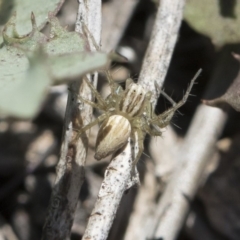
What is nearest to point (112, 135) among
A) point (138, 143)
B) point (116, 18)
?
point (138, 143)

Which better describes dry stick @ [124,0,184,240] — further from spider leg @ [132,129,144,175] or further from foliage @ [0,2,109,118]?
foliage @ [0,2,109,118]

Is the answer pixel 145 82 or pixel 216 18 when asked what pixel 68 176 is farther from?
pixel 216 18

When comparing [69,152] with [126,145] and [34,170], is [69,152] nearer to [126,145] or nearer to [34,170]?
[126,145]

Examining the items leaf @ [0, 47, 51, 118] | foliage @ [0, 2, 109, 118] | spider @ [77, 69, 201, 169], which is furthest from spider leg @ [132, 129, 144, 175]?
leaf @ [0, 47, 51, 118]

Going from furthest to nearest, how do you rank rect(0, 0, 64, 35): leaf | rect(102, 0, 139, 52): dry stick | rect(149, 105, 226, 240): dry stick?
rect(102, 0, 139, 52): dry stick, rect(149, 105, 226, 240): dry stick, rect(0, 0, 64, 35): leaf

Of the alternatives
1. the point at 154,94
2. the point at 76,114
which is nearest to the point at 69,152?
the point at 76,114

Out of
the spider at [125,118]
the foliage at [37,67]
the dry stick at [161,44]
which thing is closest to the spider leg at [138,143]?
the spider at [125,118]
